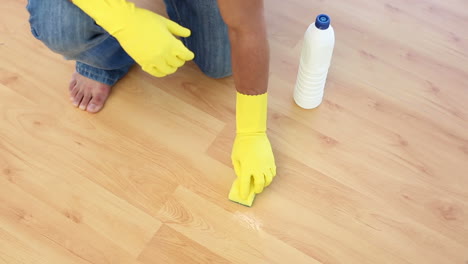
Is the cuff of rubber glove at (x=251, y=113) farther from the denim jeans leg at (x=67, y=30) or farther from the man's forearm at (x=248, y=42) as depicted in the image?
the denim jeans leg at (x=67, y=30)

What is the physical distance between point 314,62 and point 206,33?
0.94ft

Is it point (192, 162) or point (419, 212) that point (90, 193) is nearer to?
point (192, 162)

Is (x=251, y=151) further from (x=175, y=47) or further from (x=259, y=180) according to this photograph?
(x=175, y=47)

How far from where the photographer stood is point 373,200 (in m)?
1.11

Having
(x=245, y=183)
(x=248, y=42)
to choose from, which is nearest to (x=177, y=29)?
(x=248, y=42)

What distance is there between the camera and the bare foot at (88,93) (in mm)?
1229

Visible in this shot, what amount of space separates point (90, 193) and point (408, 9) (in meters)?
1.03

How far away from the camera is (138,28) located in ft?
3.13

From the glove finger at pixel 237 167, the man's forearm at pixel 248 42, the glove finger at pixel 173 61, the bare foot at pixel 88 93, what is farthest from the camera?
the bare foot at pixel 88 93

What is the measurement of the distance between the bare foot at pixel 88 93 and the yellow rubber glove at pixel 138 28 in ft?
0.96

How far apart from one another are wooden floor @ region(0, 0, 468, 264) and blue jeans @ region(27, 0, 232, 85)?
0.20 feet

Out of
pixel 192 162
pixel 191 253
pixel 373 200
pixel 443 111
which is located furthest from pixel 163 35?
pixel 443 111

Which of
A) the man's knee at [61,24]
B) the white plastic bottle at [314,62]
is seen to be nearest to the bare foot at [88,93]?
the man's knee at [61,24]

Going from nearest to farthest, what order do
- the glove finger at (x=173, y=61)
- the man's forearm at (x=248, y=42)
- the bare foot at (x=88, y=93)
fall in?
the man's forearm at (x=248, y=42) → the glove finger at (x=173, y=61) → the bare foot at (x=88, y=93)
